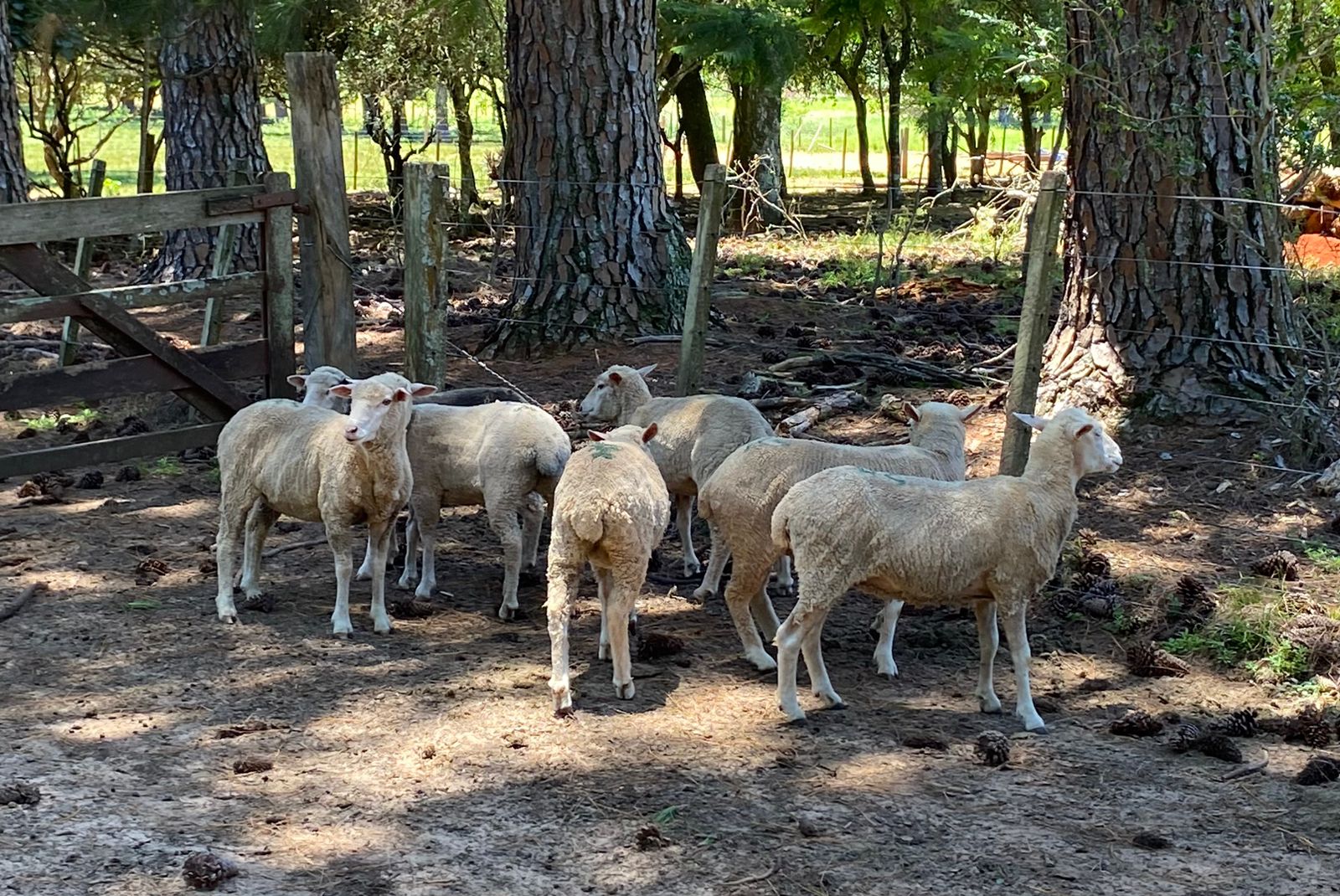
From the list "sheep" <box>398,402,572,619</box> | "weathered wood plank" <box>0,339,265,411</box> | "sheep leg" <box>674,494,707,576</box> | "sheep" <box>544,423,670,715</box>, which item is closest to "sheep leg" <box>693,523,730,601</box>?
"sheep leg" <box>674,494,707,576</box>

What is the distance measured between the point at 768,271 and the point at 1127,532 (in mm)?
9173

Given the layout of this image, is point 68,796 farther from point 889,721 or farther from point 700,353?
point 700,353

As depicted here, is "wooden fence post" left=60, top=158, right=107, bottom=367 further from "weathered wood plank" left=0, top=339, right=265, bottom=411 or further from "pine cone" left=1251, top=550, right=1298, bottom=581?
"pine cone" left=1251, top=550, right=1298, bottom=581

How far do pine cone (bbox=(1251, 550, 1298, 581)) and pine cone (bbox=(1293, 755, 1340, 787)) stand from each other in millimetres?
1939

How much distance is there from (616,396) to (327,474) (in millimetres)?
1873

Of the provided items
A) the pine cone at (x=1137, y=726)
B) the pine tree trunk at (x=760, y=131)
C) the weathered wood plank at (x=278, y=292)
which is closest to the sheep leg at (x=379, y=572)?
the weathered wood plank at (x=278, y=292)

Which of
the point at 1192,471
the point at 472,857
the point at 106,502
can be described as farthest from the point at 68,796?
the point at 1192,471

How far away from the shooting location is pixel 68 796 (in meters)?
5.01

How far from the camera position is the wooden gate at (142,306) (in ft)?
27.1

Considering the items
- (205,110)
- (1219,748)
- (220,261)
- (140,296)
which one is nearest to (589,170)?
(220,261)

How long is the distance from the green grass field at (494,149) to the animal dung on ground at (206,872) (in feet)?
80.9

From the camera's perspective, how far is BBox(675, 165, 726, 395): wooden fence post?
28.4ft

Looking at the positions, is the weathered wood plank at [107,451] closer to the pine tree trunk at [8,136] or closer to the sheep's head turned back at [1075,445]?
the sheep's head turned back at [1075,445]

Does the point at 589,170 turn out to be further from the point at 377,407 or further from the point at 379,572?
the point at 379,572
